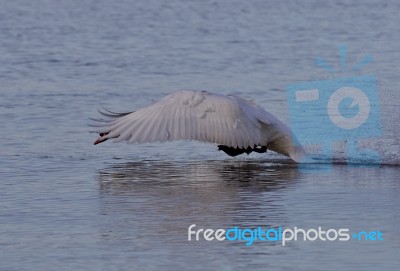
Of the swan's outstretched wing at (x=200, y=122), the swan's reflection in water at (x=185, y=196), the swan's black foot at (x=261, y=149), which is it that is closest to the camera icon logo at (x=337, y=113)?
the swan's black foot at (x=261, y=149)

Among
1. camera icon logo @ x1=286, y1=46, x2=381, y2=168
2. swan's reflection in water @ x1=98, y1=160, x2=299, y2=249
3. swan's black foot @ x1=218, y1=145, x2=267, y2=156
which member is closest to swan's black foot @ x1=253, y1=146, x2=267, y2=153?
swan's black foot @ x1=218, y1=145, x2=267, y2=156

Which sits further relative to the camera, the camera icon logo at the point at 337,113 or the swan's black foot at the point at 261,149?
the camera icon logo at the point at 337,113

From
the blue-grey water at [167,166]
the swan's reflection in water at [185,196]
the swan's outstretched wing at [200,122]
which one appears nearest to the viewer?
the blue-grey water at [167,166]

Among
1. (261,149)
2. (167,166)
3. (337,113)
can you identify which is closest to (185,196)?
(167,166)

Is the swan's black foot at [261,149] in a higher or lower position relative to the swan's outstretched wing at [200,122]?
lower

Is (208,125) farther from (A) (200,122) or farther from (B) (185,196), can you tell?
(B) (185,196)

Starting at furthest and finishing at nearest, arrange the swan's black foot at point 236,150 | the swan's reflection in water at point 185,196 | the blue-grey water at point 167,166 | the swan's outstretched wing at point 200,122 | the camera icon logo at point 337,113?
the camera icon logo at point 337,113 → the swan's black foot at point 236,150 → the swan's outstretched wing at point 200,122 → the swan's reflection in water at point 185,196 → the blue-grey water at point 167,166

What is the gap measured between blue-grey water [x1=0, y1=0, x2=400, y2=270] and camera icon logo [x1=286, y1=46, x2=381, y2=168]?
161mm

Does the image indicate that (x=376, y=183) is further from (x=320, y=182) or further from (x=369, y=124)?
(x=369, y=124)

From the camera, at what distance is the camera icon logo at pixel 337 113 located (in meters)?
13.3

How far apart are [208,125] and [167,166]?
77 centimetres

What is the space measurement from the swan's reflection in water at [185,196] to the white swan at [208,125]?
282mm

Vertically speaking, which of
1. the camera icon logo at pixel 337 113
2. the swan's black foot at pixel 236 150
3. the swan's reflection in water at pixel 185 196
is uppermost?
the camera icon logo at pixel 337 113

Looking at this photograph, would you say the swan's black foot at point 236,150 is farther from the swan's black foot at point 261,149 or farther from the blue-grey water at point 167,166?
the blue-grey water at point 167,166
